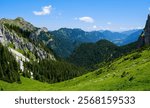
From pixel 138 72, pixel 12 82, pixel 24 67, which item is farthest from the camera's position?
pixel 24 67

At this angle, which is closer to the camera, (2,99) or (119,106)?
(119,106)

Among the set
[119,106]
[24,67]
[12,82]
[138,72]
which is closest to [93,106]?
[119,106]

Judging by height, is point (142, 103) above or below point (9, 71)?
above

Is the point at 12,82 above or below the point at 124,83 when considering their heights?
below

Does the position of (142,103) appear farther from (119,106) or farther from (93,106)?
(93,106)

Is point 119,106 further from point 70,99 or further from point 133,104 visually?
point 70,99

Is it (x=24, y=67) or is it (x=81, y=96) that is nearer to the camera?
(x=81, y=96)

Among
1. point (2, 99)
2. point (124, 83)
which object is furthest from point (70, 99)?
point (124, 83)

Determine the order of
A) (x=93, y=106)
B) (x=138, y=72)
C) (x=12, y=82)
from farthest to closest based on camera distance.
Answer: (x=12, y=82) → (x=138, y=72) → (x=93, y=106)

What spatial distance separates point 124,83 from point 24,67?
14813 cm

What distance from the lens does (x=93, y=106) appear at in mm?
30438

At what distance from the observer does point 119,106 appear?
30.6 m

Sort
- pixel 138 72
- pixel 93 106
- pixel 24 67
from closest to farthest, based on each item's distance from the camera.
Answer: pixel 93 106 → pixel 138 72 → pixel 24 67

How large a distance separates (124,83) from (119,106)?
23.3 m
